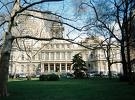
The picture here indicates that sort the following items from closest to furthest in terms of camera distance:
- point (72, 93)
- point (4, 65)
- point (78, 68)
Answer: point (4, 65) < point (72, 93) < point (78, 68)

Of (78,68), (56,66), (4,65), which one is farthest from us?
(56,66)

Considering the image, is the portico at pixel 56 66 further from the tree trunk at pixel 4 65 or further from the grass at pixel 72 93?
the tree trunk at pixel 4 65

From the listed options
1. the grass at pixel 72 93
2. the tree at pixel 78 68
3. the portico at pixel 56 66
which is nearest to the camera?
the grass at pixel 72 93

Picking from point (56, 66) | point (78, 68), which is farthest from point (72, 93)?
point (56, 66)

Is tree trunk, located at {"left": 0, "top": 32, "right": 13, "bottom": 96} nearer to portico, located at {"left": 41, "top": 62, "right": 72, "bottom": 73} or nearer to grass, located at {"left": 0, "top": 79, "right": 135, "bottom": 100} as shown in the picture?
grass, located at {"left": 0, "top": 79, "right": 135, "bottom": 100}

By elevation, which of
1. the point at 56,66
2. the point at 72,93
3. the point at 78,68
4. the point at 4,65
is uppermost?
the point at 56,66

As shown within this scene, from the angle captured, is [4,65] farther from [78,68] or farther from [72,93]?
[78,68]

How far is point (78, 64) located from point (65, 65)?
206ft

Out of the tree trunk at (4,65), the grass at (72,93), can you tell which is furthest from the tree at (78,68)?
the tree trunk at (4,65)

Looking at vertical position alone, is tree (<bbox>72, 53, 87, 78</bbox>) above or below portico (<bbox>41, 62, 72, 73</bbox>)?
below

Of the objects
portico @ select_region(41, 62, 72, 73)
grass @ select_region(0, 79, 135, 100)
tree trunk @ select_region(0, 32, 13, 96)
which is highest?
portico @ select_region(41, 62, 72, 73)

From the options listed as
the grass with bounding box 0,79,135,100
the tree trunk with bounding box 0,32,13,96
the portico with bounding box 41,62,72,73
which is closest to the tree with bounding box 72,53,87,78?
the grass with bounding box 0,79,135,100

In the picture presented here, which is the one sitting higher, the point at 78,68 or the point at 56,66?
the point at 56,66

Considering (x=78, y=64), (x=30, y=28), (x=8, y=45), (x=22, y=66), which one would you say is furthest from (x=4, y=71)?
(x=22, y=66)
